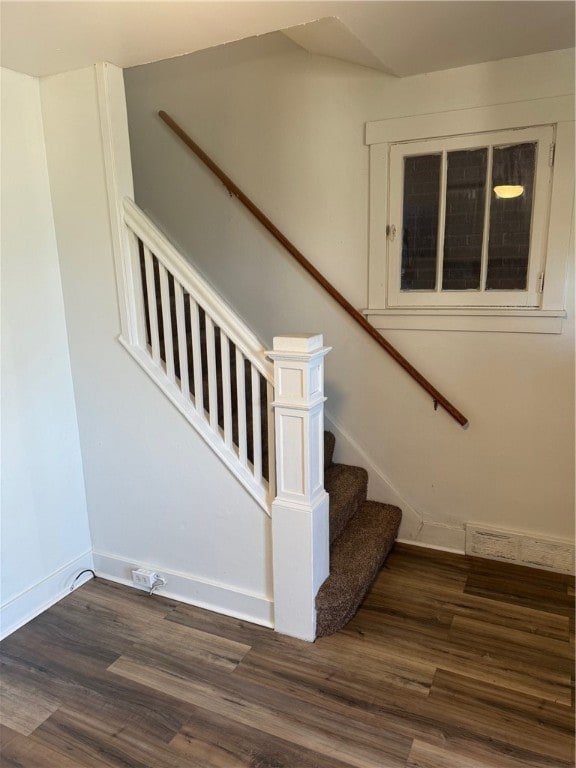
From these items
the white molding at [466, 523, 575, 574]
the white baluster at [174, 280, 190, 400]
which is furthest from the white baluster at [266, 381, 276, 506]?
the white molding at [466, 523, 575, 574]

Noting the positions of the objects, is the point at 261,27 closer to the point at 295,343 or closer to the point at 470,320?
the point at 295,343

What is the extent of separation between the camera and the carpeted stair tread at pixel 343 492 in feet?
7.87

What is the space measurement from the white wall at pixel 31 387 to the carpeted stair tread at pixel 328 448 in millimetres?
1246

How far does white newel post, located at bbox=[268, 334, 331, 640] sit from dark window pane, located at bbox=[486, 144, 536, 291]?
1.01 meters

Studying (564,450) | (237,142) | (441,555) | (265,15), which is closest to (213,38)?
(265,15)

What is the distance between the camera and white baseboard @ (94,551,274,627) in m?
2.17

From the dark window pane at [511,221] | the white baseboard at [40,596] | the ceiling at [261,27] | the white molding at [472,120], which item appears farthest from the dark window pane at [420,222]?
the white baseboard at [40,596]

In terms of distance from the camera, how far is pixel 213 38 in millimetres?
1782

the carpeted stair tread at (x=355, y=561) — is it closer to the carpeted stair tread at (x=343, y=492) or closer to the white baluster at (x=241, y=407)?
the carpeted stair tread at (x=343, y=492)

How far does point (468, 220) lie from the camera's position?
7.81ft

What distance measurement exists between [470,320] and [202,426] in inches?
53.3

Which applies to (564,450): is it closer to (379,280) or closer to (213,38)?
(379,280)

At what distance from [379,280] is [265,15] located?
127 cm

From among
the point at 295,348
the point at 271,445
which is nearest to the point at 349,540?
the point at 271,445
